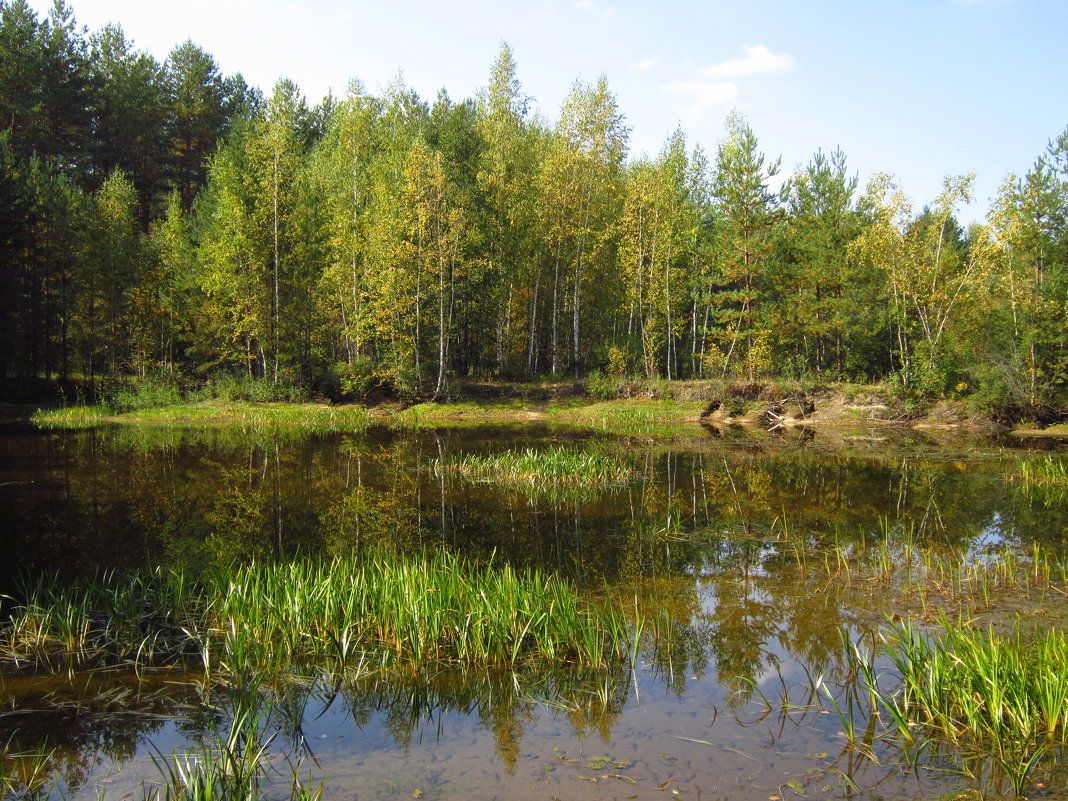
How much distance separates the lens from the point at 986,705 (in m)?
5.32

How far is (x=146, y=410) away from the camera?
105 feet

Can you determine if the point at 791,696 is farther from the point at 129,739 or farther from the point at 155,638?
the point at 155,638

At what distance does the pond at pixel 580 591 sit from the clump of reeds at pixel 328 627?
238mm

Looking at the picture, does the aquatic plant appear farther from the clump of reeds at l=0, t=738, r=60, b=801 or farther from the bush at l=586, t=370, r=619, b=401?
the bush at l=586, t=370, r=619, b=401

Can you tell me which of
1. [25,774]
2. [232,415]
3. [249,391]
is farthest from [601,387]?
[25,774]

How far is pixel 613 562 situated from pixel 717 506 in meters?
5.02

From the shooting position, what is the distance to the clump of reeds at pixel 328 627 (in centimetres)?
671

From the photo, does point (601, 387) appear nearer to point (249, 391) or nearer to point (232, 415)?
point (249, 391)

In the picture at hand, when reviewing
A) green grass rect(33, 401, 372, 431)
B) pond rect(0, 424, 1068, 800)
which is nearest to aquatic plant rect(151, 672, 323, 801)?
pond rect(0, 424, 1068, 800)

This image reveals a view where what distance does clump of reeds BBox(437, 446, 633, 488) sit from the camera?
16641 millimetres

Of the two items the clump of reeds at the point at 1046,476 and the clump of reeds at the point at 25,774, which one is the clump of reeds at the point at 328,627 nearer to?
the clump of reeds at the point at 25,774

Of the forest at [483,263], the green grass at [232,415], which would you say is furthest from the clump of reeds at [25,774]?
the forest at [483,263]

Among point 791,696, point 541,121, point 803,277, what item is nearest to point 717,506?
point 791,696

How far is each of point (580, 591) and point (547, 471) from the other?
798 cm
